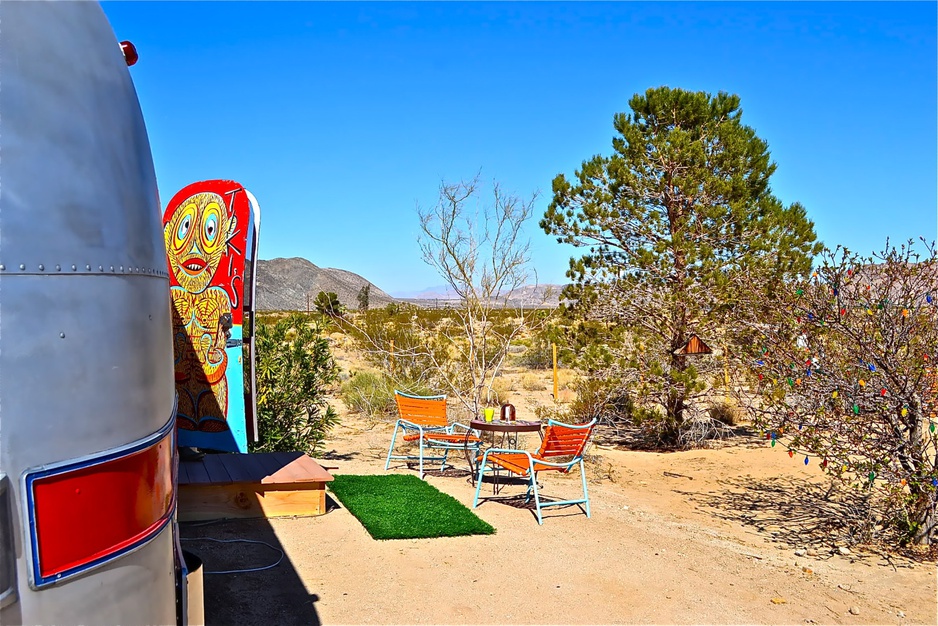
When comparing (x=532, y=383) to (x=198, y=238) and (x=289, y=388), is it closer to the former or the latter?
(x=289, y=388)

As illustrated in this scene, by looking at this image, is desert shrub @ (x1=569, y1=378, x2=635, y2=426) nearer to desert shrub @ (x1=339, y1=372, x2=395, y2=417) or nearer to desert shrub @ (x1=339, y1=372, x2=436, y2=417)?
desert shrub @ (x1=339, y1=372, x2=436, y2=417)

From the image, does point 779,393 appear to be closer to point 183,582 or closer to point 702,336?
point 702,336

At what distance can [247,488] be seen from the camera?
6.18 meters

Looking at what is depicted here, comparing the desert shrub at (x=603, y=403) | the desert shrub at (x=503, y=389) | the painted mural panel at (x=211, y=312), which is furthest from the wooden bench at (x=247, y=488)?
the desert shrub at (x=503, y=389)

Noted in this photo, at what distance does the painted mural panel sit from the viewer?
18.6ft

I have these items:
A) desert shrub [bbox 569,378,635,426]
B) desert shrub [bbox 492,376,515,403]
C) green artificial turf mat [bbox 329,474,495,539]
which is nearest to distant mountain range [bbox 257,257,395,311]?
desert shrub [bbox 492,376,515,403]

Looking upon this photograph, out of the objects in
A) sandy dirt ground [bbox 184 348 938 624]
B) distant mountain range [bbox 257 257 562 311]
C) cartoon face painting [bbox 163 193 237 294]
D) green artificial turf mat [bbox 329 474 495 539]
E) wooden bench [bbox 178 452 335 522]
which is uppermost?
distant mountain range [bbox 257 257 562 311]

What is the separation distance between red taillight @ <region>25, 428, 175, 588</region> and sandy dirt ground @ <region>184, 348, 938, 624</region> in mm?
2658

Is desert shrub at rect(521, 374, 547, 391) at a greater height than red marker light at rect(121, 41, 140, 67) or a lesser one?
lesser

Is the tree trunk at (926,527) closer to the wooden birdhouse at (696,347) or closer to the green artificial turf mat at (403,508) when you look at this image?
the green artificial turf mat at (403,508)

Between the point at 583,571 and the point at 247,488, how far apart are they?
104 inches

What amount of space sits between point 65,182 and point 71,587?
3.04 feet

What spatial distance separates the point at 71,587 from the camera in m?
1.80

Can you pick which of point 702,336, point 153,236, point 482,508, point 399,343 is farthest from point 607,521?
point 399,343
